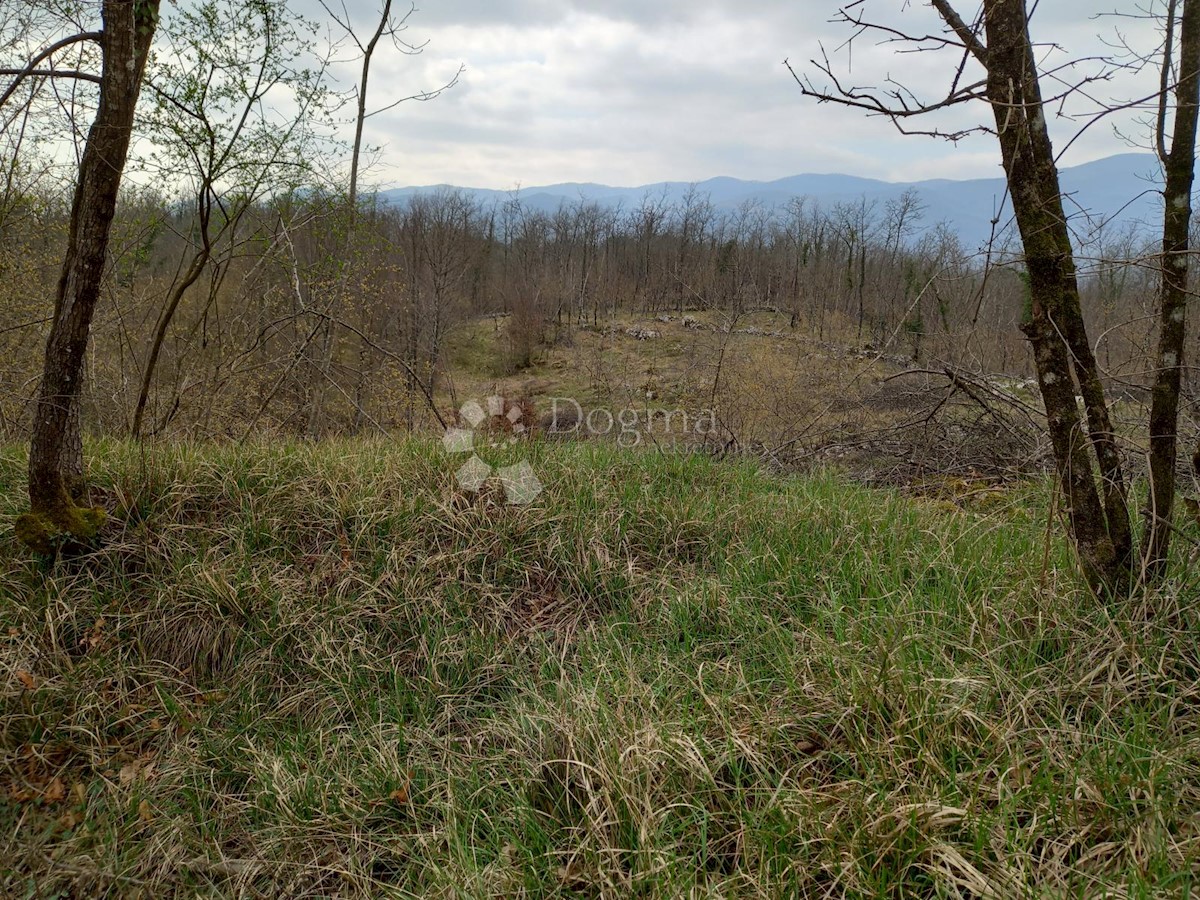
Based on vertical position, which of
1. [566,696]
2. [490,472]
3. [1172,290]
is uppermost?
[1172,290]

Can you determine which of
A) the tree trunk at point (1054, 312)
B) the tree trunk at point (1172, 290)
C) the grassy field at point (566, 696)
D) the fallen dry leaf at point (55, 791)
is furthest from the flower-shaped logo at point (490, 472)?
the tree trunk at point (1172, 290)

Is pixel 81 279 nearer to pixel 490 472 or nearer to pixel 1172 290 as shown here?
pixel 490 472

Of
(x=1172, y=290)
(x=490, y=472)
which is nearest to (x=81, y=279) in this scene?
(x=490, y=472)

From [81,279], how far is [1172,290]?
484cm

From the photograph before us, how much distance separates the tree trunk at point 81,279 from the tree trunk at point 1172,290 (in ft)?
15.1

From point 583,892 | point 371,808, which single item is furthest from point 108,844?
point 583,892

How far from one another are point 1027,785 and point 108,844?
2859 millimetres

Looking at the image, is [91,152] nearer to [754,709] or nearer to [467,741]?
[467,741]

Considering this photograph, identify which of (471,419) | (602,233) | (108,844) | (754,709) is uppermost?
(602,233)

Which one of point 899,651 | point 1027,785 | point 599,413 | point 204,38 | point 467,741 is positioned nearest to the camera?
point 1027,785

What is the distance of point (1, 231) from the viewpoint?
6090 millimetres

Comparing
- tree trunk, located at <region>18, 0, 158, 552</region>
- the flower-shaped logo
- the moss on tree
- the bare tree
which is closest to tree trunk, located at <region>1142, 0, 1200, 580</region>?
the bare tree

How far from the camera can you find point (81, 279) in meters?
3.18

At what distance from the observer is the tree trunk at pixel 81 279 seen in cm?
315
